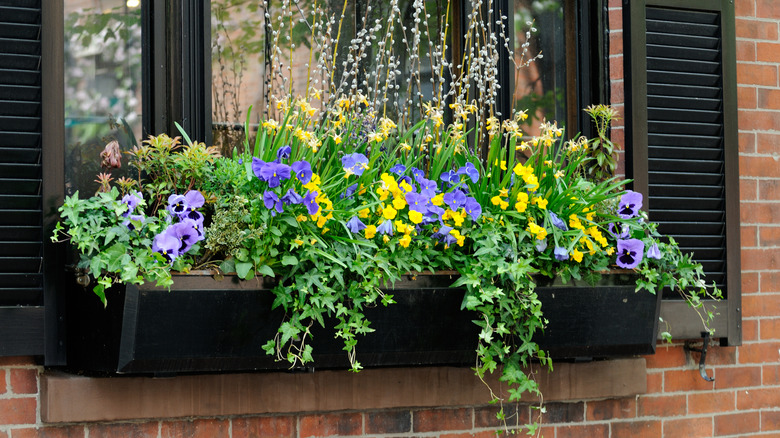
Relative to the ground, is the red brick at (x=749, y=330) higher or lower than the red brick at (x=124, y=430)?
higher

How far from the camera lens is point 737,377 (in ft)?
11.7

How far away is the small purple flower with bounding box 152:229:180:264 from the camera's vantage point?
2.32m

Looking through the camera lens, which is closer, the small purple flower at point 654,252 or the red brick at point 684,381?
the small purple flower at point 654,252

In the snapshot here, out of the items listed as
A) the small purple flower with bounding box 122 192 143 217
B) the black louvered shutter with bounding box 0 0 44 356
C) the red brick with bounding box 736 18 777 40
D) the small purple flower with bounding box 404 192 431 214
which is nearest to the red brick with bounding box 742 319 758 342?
the red brick with bounding box 736 18 777 40

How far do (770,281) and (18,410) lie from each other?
2.80 meters

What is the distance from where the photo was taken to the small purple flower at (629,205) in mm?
2893

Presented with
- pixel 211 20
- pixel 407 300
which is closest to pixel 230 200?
pixel 407 300

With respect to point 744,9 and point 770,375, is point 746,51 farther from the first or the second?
point 770,375

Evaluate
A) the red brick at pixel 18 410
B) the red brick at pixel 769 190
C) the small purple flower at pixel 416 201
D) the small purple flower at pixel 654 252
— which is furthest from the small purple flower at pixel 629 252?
the red brick at pixel 18 410

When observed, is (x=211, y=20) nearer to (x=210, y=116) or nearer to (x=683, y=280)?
(x=210, y=116)

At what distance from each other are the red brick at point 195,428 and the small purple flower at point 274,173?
87cm

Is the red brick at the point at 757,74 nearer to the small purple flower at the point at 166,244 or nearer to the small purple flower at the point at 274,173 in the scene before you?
the small purple flower at the point at 274,173

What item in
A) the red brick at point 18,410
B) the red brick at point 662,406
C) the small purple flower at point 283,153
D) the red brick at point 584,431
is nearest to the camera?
the small purple flower at point 283,153

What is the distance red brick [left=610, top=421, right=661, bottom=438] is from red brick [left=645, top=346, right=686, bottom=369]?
22 centimetres
